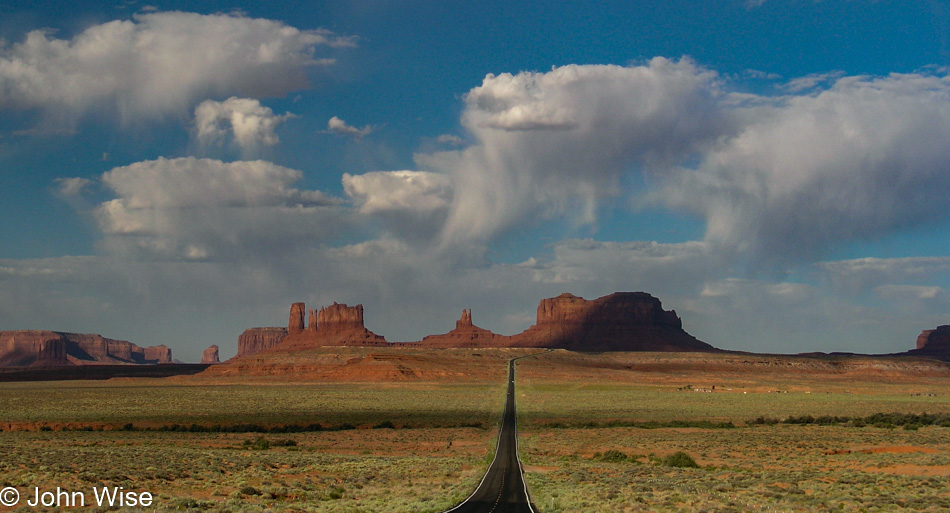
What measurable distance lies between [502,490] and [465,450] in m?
18.4

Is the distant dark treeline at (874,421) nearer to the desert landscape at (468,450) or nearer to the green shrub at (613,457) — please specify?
the desert landscape at (468,450)

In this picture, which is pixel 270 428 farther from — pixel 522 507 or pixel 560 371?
pixel 560 371

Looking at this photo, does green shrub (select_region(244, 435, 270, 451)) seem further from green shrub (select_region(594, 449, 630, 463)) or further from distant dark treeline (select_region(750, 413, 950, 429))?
distant dark treeline (select_region(750, 413, 950, 429))

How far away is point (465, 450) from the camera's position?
48875 millimetres

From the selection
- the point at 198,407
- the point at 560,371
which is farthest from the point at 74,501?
the point at 560,371

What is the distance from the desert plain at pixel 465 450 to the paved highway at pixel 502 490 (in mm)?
582

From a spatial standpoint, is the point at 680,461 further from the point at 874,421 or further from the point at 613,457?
the point at 874,421

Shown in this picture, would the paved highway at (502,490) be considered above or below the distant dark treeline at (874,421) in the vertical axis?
above

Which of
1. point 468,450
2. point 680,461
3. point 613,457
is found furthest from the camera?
point 468,450

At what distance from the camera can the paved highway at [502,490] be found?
2614 cm

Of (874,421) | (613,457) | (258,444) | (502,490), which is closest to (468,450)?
(613,457)

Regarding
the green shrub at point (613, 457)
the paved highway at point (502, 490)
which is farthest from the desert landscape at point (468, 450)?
the paved highway at point (502, 490)

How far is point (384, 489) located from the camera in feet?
104

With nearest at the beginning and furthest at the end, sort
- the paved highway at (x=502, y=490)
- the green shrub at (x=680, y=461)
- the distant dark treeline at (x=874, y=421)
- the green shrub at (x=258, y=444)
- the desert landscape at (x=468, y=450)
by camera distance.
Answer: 1. the paved highway at (x=502, y=490)
2. the desert landscape at (x=468, y=450)
3. the green shrub at (x=680, y=461)
4. the green shrub at (x=258, y=444)
5. the distant dark treeline at (x=874, y=421)
